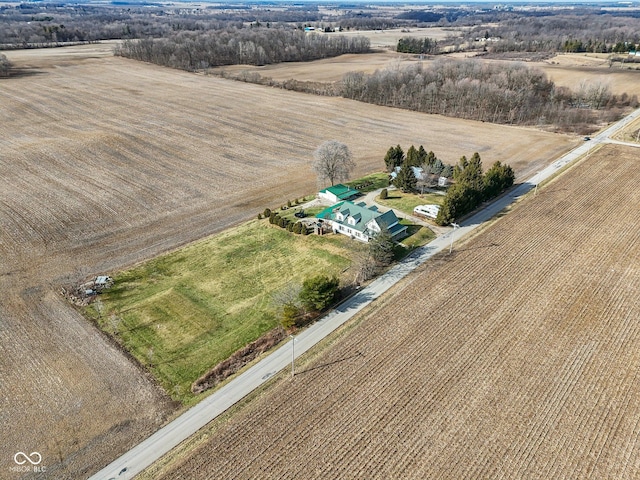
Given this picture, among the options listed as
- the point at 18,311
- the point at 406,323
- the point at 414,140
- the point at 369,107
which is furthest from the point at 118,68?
the point at 406,323

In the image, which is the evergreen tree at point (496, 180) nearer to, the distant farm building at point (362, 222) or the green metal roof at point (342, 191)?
the distant farm building at point (362, 222)

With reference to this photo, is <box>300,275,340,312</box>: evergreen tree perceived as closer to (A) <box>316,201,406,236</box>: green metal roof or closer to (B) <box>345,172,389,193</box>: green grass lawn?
(A) <box>316,201,406,236</box>: green metal roof

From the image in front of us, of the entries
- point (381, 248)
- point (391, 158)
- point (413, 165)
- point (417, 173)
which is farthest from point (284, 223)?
point (413, 165)

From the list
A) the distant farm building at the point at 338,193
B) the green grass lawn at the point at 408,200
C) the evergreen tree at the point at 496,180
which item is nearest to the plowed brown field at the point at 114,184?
the distant farm building at the point at 338,193

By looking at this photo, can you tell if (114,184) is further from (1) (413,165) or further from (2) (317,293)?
(1) (413,165)

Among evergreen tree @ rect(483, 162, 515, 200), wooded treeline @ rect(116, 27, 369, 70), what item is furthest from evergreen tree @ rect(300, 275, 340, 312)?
wooded treeline @ rect(116, 27, 369, 70)

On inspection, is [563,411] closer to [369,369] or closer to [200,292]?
[369,369]

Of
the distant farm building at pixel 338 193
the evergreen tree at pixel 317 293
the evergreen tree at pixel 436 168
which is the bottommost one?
the distant farm building at pixel 338 193
